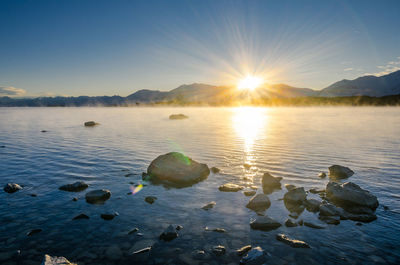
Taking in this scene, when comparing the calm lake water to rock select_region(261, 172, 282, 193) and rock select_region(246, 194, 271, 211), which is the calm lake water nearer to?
rock select_region(246, 194, 271, 211)

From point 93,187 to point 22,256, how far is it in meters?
8.03

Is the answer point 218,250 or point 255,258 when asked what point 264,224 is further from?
point 218,250

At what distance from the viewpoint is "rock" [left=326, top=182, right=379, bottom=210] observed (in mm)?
13211

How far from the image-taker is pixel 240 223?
1180 cm

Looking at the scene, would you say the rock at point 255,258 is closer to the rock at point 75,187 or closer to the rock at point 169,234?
the rock at point 169,234

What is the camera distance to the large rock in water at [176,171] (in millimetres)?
18562

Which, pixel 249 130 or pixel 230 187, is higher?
pixel 230 187

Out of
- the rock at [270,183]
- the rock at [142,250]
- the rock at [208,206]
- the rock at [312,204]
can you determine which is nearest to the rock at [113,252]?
the rock at [142,250]

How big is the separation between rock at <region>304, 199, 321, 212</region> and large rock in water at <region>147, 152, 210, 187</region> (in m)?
8.18

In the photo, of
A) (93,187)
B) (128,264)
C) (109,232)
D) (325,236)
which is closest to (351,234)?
(325,236)

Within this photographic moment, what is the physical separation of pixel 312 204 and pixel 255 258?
6259mm

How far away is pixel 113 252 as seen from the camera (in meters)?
9.32

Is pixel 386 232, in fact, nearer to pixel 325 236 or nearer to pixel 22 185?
pixel 325 236

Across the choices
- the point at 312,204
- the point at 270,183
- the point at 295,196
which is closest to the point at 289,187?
the point at 270,183
